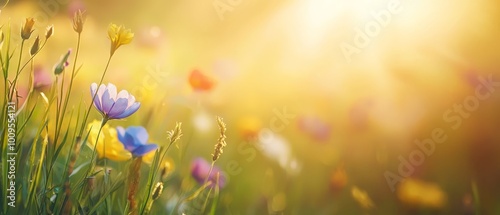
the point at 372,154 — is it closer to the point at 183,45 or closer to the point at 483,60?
the point at 483,60

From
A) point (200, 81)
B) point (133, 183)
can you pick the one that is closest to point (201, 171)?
point (200, 81)

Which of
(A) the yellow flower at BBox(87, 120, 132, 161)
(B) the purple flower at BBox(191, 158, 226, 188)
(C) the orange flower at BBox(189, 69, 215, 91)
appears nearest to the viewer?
(A) the yellow flower at BBox(87, 120, 132, 161)

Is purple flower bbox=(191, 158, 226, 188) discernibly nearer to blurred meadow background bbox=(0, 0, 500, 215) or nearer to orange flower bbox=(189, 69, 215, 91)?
blurred meadow background bbox=(0, 0, 500, 215)

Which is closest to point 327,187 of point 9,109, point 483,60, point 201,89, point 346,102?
point 346,102

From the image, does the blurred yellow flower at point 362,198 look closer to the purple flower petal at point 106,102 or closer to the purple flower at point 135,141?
the purple flower at point 135,141

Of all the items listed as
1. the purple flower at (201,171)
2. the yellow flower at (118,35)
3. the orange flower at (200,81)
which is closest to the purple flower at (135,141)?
the yellow flower at (118,35)

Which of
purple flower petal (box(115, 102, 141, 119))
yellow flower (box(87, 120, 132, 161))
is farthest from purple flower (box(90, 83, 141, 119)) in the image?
yellow flower (box(87, 120, 132, 161))

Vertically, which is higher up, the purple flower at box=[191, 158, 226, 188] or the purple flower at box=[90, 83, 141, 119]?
Answer: the purple flower at box=[90, 83, 141, 119]
